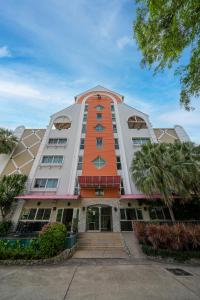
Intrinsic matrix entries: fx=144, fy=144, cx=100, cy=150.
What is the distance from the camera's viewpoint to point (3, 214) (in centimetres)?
1705

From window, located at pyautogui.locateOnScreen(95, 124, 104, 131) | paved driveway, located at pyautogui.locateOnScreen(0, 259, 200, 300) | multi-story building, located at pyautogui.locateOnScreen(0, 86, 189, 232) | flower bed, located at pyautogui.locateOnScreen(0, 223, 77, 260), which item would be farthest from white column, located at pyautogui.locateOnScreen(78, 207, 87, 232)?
window, located at pyautogui.locateOnScreen(95, 124, 104, 131)

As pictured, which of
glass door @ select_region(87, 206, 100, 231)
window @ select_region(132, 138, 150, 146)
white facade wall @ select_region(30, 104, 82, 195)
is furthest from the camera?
window @ select_region(132, 138, 150, 146)

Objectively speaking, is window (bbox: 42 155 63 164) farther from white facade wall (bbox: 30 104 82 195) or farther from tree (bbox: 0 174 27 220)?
tree (bbox: 0 174 27 220)

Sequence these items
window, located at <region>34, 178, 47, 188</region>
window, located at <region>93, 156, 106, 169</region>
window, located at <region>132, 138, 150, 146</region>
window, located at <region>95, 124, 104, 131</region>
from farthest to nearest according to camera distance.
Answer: window, located at <region>95, 124, 104, 131</region> → window, located at <region>132, 138, 150, 146</region> → window, located at <region>93, 156, 106, 169</region> → window, located at <region>34, 178, 47, 188</region>

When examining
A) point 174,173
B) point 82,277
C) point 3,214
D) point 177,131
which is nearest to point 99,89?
point 177,131

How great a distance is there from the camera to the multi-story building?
58.7 ft

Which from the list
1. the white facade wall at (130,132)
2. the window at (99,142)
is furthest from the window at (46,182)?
the white facade wall at (130,132)

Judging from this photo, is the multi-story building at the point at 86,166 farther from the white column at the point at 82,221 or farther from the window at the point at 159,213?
the white column at the point at 82,221

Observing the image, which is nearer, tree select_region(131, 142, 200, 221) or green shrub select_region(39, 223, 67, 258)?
green shrub select_region(39, 223, 67, 258)

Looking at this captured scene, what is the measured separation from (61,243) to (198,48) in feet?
42.6

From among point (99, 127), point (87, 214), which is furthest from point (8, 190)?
point (99, 127)

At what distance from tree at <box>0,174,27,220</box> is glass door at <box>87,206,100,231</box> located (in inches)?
357

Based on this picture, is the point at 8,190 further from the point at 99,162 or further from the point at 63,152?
the point at 99,162

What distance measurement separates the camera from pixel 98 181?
18.3 metres
